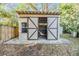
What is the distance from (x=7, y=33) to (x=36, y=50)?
379 millimetres

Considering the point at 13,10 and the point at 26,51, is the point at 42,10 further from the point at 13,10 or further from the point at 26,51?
the point at 26,51

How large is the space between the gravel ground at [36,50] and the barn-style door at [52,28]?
0.34 feet

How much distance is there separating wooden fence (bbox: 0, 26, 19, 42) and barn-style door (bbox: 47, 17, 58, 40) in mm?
365

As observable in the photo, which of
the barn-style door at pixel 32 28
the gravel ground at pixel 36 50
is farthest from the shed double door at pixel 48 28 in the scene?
the gravel ground at pixel 36 50

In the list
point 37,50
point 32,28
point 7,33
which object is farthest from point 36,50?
point 7,33

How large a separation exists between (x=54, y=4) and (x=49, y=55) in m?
0.58

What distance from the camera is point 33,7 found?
88.4 inches

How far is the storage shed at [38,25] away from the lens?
225 cm

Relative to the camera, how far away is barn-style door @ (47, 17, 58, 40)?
7.38 feet

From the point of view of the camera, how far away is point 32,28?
228cm

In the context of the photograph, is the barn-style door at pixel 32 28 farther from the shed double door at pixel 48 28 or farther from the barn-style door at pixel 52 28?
the barn-style door at pixel 52 28

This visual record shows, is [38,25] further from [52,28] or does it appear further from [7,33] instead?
[7,33]

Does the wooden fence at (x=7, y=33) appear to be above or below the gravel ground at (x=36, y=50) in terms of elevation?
above

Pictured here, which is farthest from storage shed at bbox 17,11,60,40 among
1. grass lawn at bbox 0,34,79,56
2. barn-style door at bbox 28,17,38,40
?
grass lawn at bbox 0,34,79,56
